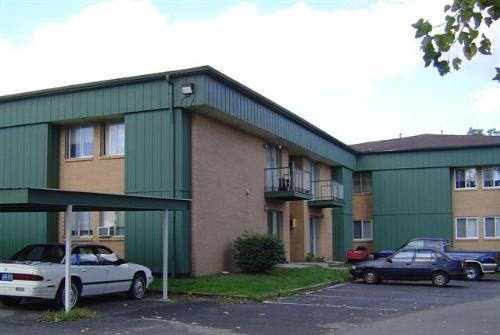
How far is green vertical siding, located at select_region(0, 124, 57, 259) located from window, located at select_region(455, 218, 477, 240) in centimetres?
2313

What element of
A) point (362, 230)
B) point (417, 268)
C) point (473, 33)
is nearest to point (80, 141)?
point (417, 268)

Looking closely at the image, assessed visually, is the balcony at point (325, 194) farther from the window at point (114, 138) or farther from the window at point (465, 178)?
the window at point (114, 138)

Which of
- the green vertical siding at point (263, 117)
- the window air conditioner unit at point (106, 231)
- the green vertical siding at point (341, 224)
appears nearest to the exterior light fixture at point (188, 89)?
the green vertical siding at point (263, 117)

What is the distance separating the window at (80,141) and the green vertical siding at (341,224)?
17076 millimetres

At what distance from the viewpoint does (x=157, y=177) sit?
20047 mm

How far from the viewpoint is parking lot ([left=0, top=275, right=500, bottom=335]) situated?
11.5 metres

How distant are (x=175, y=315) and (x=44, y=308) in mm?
3156

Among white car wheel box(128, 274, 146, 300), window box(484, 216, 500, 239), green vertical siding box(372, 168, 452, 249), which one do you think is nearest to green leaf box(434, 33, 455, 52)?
white car wheel box(128, 274, 146, 300)

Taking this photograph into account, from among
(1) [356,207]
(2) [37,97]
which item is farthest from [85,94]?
(1) [356,207]

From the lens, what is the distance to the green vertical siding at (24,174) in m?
22.1

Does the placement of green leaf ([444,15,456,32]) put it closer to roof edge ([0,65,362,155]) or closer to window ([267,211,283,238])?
roof edge ([0,65,362,155])

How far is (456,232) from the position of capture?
Result: 3531cm

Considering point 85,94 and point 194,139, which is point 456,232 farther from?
point 85,94

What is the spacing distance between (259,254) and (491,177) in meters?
19.6
